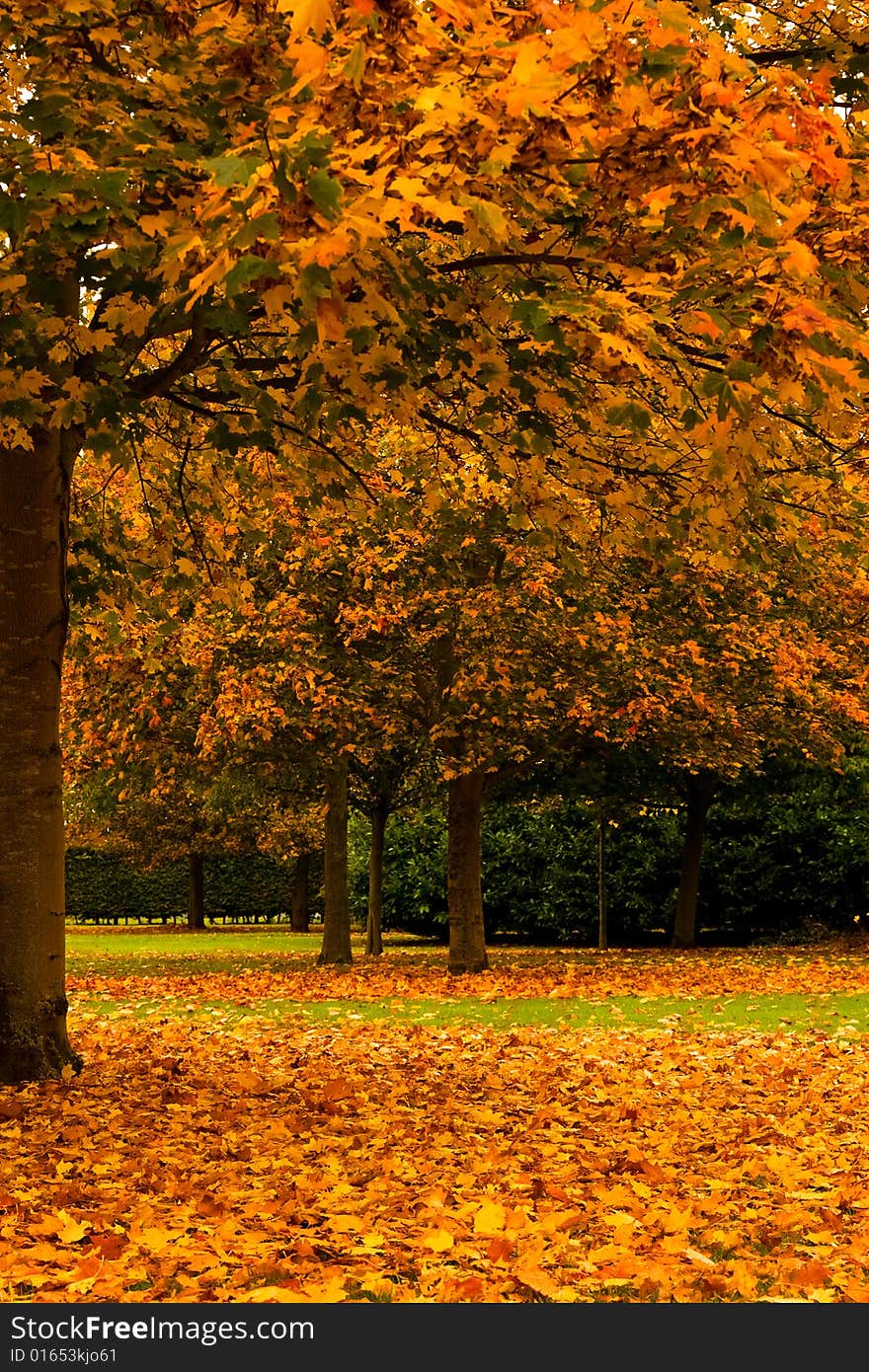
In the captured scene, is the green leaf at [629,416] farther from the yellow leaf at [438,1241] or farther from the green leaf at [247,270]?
the yellow leaf at [438,1241]

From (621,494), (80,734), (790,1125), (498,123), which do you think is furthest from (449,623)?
(498,123)

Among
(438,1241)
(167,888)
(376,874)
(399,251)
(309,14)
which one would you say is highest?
(399,251)

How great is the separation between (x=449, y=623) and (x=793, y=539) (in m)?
8.27

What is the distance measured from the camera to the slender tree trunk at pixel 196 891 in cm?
3438

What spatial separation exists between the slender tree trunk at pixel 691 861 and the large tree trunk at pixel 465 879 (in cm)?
616

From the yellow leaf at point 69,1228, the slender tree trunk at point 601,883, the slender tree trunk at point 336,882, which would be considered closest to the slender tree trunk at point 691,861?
the slender tree trunk at point 601,883

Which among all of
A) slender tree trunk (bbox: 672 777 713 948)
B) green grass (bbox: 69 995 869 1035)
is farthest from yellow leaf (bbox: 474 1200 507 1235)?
slender tree trunk (bbox: 672 777 713 948)

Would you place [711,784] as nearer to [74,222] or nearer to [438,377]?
[438,377]

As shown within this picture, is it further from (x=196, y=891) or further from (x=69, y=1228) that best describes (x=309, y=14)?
(x=196, y=891)

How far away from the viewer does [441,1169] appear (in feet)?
19.0

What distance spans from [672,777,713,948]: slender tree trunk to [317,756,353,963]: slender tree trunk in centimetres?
650

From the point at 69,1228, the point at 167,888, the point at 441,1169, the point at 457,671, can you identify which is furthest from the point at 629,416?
the point at 167,888

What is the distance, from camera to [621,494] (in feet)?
24.8

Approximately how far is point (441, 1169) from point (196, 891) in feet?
98.5
